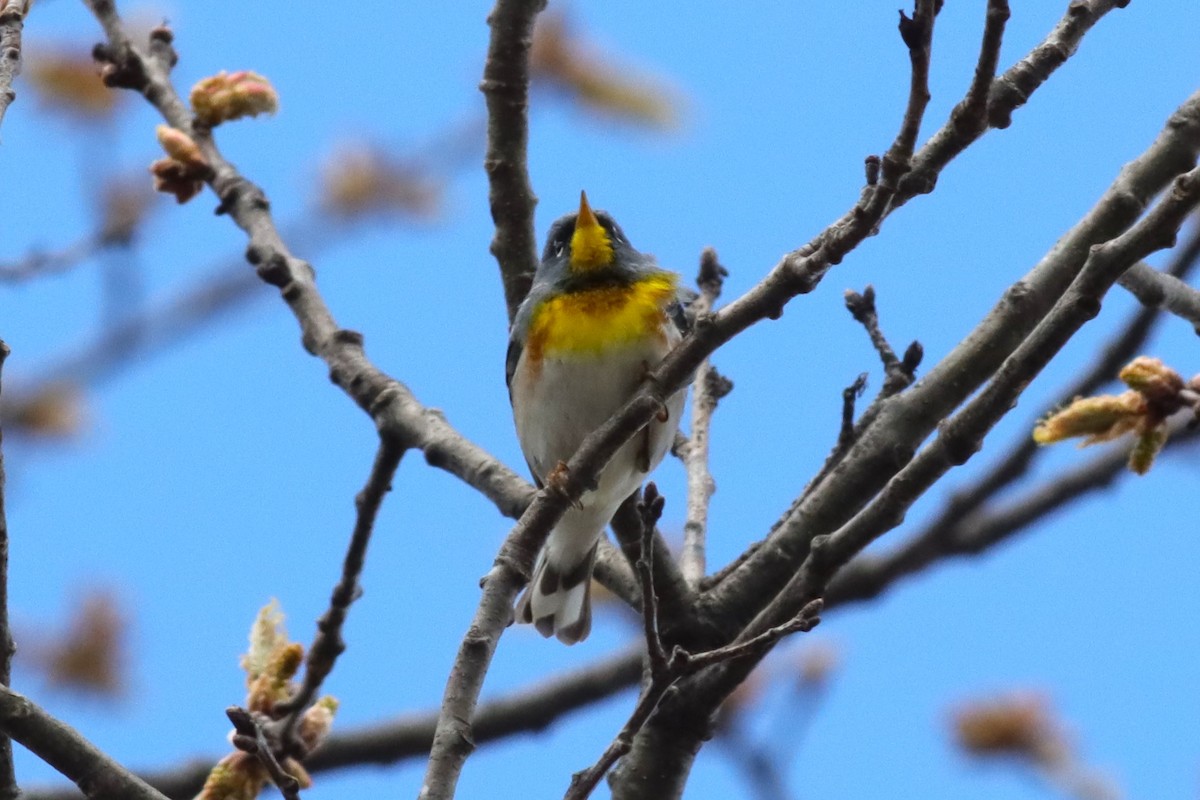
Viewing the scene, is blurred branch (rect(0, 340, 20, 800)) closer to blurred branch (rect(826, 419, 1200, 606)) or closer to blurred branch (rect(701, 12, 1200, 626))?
blurred branch (rect(701, 12, 1200, 626))

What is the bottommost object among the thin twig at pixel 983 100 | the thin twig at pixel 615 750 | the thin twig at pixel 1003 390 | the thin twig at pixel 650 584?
the thin twig at pixel 615 750

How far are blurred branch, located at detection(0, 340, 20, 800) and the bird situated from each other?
1.61m

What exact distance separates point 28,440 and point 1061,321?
13.0 ft

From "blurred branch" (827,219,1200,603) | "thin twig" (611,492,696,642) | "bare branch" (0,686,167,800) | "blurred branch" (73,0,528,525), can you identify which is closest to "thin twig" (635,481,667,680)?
"bare branch" (0,686,167,800)

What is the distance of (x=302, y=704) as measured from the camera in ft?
10.2

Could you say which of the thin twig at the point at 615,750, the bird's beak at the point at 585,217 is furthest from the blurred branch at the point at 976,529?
the thin twig at the point at 615,750

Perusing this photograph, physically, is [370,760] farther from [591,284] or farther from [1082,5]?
[1082,5]

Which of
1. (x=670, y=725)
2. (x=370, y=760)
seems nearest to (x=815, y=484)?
(x=670, y=725)

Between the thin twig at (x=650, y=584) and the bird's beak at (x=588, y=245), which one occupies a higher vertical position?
the bird's beak at (x=588, y=245)

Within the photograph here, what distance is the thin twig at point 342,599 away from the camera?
10.4 feet

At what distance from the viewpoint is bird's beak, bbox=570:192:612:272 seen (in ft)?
13.7

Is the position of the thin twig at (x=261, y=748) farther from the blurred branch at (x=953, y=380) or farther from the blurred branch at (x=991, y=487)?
the blurred branch at (x=991, y=487)

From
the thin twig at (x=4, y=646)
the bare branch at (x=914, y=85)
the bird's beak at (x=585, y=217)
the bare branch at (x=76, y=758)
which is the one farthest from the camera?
the bird's beak at (x=585, y=217)

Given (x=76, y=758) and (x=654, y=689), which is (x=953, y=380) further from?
(x=76, y=758)
